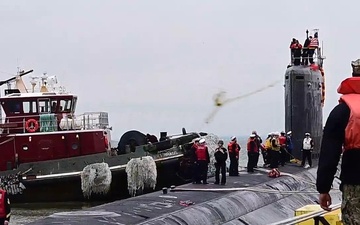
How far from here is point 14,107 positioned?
96.6ft

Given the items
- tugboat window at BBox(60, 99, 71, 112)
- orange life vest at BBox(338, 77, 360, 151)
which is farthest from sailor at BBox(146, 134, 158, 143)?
orange life vest at BBox(338, 77, 360, 151)

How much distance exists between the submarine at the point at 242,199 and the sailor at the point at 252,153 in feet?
1.11

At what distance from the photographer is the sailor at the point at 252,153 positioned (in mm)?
20583

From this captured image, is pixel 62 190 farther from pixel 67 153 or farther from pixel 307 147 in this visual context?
pixel 307 147

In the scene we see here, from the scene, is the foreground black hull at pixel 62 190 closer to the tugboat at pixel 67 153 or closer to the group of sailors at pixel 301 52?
the tugboat at pixel 67 153

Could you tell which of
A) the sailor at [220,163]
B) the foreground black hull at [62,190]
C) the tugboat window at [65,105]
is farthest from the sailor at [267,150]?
the tugboat window at [65,105]

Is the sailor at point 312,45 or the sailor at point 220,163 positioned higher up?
the sailor at point 312,45

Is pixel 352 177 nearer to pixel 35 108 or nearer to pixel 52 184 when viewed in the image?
pixel 52 184

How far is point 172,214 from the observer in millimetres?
10914

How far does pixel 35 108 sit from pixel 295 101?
11769 millimetres

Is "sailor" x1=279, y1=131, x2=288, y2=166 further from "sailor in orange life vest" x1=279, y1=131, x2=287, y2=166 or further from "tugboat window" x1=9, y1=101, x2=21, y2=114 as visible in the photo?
"tugboat window" x1=9, y1=101, x2=21, y2=114

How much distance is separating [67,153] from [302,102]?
10.5 metres

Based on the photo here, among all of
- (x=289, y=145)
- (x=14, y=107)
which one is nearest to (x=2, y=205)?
(x=289, y=145)

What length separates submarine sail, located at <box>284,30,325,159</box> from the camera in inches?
907
